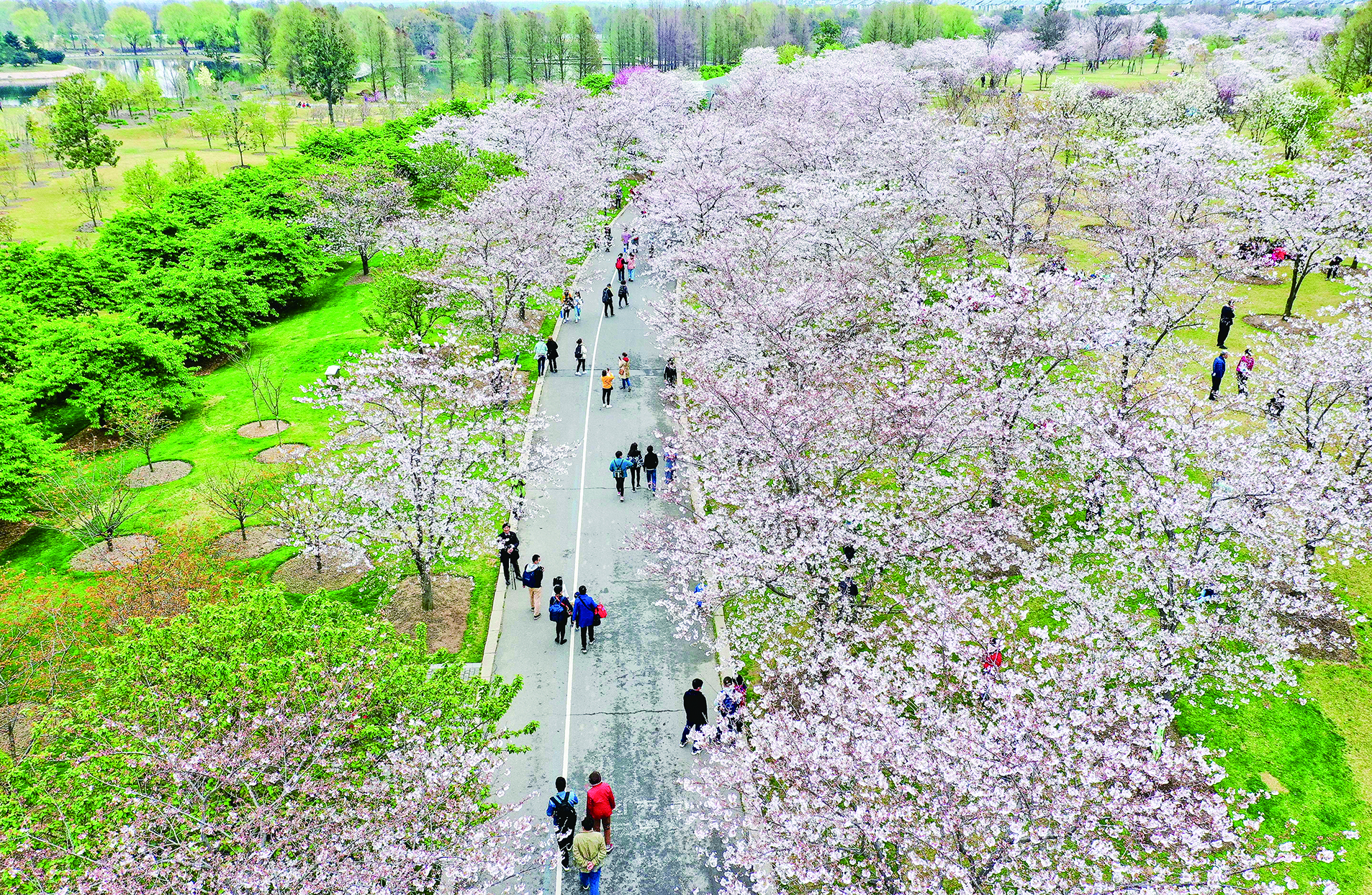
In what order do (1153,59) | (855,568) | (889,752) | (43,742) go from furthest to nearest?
(1153,59) → (855,568) → (43,742) → (889,752)

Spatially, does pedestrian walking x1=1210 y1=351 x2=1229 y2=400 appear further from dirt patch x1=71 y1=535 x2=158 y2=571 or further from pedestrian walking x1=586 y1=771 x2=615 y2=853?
dirt patch x1=71 y1=535 x2=158 y2=571

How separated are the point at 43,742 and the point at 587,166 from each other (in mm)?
36482

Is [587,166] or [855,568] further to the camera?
[587,166]

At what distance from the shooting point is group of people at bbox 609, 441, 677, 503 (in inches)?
841

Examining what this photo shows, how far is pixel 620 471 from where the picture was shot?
2123 cm

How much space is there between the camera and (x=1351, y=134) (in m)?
35.8

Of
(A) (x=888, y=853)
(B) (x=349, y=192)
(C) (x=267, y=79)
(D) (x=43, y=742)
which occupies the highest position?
(C) (x=267, y=79)

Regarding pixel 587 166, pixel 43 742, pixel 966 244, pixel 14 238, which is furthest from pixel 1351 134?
pixel 14 238

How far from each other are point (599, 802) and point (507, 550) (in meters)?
7.82

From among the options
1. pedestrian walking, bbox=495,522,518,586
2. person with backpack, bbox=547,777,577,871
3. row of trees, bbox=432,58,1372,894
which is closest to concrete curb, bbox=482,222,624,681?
pedestrian walking, bbox=495,522,518,586

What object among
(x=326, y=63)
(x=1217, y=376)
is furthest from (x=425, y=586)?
(x=326, y=63)

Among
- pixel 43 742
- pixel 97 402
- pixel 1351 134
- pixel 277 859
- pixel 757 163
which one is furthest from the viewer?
pixel 757 163

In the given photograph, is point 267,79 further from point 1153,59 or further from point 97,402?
point 1153,59

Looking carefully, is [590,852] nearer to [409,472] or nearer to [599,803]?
[599,803]
